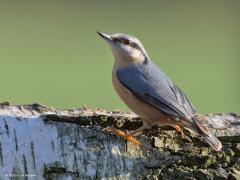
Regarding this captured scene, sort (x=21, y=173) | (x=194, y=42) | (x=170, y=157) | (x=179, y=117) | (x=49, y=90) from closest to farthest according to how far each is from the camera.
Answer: (x=21, y=173), (x=170, y=157), (x=179, y=117), (x=49, y=90), (x=194, y=42)

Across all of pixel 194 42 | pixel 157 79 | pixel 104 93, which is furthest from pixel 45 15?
pixel 157 79

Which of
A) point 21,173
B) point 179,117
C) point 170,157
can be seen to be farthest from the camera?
point 179,117

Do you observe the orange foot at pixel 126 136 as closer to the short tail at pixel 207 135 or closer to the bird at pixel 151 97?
the bird at pixel 151 97

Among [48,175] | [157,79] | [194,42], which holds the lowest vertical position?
[48,175]

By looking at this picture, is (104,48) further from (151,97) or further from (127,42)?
(151,97)

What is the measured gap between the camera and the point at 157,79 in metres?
5.49

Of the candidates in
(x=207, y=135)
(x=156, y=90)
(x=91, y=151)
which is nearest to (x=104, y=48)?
(x=156, y=90)

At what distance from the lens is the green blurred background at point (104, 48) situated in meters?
13.1

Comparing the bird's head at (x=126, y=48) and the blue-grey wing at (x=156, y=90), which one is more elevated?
the bird's head at (x=126, y=48)

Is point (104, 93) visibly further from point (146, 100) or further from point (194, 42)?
point (146, 100)

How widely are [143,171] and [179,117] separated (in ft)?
2.23

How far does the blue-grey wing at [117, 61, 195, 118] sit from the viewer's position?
17.3 ft

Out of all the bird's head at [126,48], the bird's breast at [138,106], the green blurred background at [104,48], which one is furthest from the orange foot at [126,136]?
the green blurred background at [104,48]

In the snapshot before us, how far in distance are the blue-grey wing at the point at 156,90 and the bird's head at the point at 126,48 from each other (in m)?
0.22
